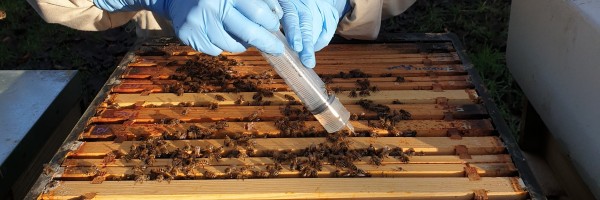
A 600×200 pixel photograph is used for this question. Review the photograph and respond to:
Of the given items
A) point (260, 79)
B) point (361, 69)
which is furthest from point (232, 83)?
point (361, 69)

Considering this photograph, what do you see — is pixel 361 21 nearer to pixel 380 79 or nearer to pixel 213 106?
pixel 380 79

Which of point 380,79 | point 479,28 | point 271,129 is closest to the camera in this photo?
A: point 271,129

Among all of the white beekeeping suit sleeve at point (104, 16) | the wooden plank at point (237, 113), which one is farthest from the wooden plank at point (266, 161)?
the white beekeeping suit sleeve at point (104, 16)

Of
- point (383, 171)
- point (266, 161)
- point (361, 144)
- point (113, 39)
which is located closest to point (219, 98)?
point (266, 161)

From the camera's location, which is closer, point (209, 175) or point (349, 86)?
point (209, 175)

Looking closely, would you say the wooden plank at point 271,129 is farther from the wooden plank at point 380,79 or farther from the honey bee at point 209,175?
the wooden plank at point 380,79

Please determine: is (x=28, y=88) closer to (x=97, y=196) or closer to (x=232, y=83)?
(x=232, y=83)
